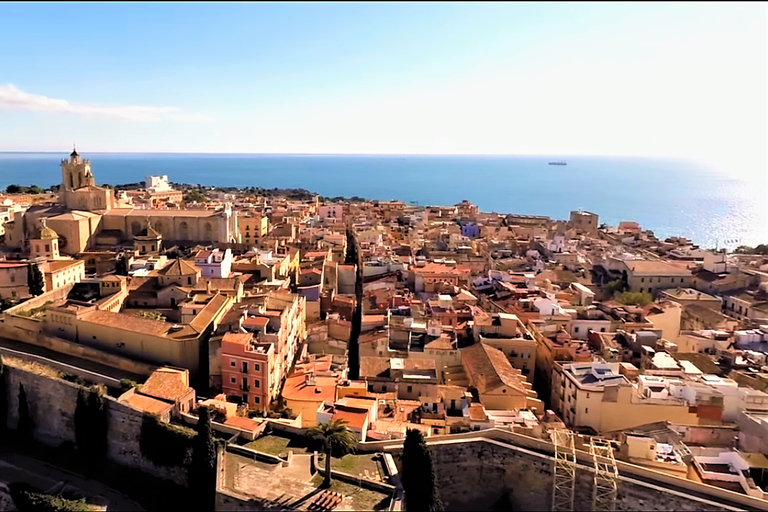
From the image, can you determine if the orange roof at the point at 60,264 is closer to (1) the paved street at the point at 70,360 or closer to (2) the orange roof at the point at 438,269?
(1) the paved street at the point at 70,360

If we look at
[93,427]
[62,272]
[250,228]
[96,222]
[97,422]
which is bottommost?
[93,427]

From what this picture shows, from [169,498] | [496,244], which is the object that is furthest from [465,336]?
[496,244]

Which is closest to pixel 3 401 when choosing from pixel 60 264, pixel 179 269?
pixel 179 269

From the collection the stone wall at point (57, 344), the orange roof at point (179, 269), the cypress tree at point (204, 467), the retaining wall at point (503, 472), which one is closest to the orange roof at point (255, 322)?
the stone wall at point (57, 344)

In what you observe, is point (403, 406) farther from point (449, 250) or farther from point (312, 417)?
point (449, 250)

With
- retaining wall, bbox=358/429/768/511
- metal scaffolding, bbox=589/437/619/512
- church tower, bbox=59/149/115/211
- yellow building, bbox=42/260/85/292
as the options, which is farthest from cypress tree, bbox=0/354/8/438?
church tower, bbox=59/149/115/211

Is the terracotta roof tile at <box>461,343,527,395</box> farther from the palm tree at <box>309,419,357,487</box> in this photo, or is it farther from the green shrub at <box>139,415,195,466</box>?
the green shrub at <box>139,415,195,466</box>

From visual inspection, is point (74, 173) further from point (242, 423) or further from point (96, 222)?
point (242, 423)
